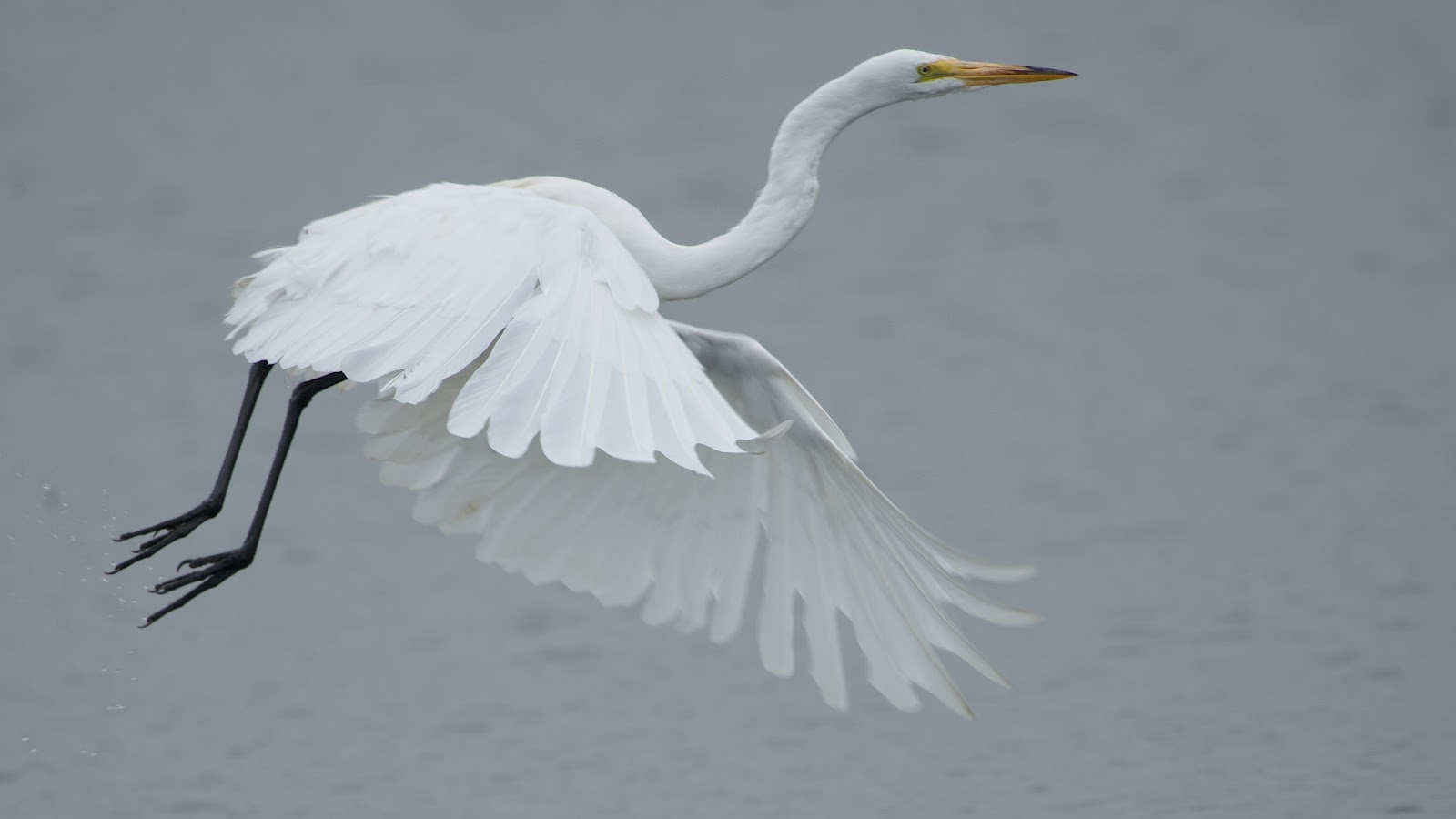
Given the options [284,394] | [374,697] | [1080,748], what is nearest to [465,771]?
[374,697]

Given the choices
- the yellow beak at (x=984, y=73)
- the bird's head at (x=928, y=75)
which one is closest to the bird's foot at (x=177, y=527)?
the bird's head at (x=928, y=75)

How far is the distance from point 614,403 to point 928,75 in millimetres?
1678

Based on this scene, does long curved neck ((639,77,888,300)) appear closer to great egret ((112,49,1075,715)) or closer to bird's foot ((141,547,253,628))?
great egret ((112,49,1075,715))

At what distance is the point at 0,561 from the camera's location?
27.2 ft

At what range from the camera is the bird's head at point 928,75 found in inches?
222

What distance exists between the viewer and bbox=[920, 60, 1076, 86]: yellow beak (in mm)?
5734

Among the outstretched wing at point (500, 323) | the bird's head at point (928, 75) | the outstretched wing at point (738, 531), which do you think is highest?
the bird's head at point (928, 75)

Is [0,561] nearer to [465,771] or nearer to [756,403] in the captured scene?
[465,771]

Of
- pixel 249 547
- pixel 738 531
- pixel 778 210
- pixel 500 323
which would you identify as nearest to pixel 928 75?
pixel 778 210

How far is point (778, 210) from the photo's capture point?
5.54 m

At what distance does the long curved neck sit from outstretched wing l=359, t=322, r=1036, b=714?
0.50 feet

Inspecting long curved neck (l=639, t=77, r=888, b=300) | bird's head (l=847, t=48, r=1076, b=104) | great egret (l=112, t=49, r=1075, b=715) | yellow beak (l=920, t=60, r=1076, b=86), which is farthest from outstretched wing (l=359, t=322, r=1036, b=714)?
yellow beak (l=920, t=60, r=1076, b=86)

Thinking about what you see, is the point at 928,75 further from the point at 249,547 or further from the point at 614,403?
the point at 249,547

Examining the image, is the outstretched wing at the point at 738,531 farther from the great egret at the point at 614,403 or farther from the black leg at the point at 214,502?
the black leg at the point at 214,502
